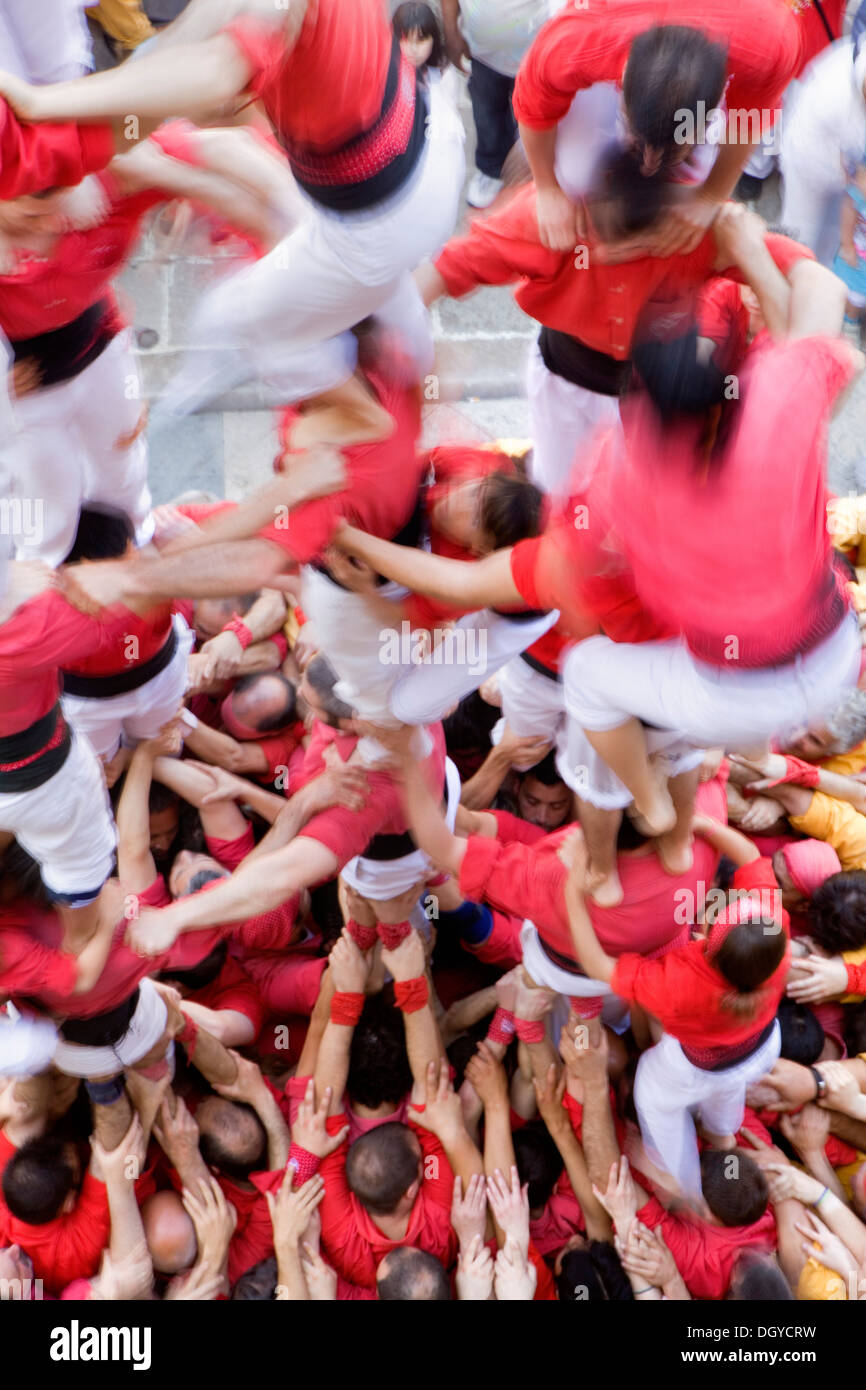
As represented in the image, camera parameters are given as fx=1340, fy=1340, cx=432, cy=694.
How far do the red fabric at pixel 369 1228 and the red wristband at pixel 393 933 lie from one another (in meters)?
0.46

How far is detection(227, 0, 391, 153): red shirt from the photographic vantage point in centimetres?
187

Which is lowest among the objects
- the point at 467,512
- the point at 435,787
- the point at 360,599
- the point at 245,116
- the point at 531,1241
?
the point at 531,1241

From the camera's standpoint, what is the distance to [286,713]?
11.3 feet

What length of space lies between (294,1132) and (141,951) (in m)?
0.57

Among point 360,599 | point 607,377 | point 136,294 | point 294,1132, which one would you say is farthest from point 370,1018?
point 136,294

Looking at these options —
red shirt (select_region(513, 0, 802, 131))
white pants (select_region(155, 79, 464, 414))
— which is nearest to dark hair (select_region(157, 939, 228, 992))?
white pants (select_region(155, 79, 464, 414))

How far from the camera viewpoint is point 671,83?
2.00 m

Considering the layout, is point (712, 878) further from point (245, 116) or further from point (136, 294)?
point (136, 294)

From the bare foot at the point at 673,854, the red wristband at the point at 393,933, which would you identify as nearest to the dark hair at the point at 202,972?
the red wristband at the point at 393,933

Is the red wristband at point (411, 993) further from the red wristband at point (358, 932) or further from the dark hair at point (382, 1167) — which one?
the dark hair at point (382, 1167)

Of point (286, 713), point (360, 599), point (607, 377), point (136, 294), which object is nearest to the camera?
point (360, 599)

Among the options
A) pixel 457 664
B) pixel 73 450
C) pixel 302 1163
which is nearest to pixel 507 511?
pixel 457 664

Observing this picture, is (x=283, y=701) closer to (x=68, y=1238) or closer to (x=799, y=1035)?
(x=68, y=1238)

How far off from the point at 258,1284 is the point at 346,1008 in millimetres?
600
